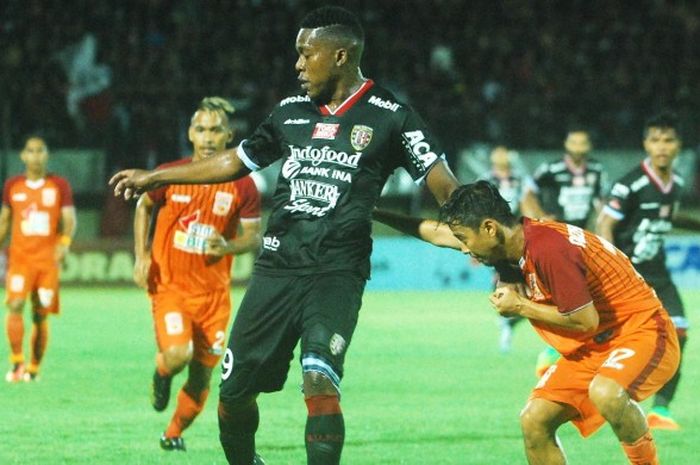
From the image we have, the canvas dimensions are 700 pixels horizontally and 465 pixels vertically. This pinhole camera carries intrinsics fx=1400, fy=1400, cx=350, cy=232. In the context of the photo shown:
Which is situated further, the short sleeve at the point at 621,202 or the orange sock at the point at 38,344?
the orange sock at the point at 38,344

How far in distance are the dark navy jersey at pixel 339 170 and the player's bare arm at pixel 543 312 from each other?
2.42ft

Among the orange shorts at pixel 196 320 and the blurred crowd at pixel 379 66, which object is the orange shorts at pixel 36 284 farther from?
the blurred crowd at pixel 379 66

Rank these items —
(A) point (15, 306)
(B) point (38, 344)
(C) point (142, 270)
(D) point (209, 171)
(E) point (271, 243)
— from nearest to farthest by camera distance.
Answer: (E) point (271, 243) < (D) point (209, 171) < (C) point (142, 270) < (B) point (38, 344) < (A) point (15, 306)

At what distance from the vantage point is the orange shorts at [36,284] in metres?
13.1


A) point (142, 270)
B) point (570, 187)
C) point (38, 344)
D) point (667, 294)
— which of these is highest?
point (142, 270)

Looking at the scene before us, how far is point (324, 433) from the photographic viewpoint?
629 cm

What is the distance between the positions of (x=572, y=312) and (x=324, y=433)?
4.06ft

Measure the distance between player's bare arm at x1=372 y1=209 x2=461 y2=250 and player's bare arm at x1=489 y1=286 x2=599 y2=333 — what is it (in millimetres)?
479

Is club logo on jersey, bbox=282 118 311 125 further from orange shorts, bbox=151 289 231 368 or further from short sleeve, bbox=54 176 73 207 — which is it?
short sleeve, bbox=54 176 73 207

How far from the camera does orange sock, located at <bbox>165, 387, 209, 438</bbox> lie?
8.84 m

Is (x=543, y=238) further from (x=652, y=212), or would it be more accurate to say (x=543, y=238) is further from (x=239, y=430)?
(x=652, y=212)

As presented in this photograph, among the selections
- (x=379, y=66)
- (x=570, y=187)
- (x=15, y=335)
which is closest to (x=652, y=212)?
(x=570, y=187)

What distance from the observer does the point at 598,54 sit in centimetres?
2700

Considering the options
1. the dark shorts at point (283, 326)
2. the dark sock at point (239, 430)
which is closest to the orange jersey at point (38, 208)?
the dark sock at point (239, 430)
